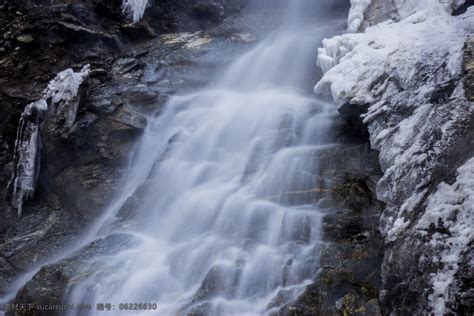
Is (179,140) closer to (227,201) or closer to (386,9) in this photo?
(227,201)

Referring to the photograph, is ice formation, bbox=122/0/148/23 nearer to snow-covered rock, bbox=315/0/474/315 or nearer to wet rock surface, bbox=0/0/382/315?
wet rock surface, bbox=0/0/382/315

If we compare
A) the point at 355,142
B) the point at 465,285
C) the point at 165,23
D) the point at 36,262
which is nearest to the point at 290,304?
the point at 465,285

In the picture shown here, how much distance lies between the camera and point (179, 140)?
7.62 m

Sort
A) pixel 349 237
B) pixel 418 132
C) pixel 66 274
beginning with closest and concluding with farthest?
pixel 418 132, pixel 349 237, pixel 66 274

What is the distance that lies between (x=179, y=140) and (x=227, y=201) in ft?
7.13

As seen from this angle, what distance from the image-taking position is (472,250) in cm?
294

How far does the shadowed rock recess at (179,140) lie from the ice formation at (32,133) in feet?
0.18

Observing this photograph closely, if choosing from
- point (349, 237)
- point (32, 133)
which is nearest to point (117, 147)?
point (32, 133)

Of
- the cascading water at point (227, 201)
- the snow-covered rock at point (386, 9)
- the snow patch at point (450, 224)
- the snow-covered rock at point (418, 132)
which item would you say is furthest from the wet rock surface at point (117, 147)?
the snow-covered rock at point (386, 9)

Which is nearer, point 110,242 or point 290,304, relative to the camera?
point 290,304

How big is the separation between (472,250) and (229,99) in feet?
20.1

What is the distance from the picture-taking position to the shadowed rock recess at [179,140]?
3594 mm

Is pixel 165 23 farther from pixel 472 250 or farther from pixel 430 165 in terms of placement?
pixel 472 250

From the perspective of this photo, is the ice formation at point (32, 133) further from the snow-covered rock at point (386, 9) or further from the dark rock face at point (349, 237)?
the snow-covered rock at point (386, 9)
